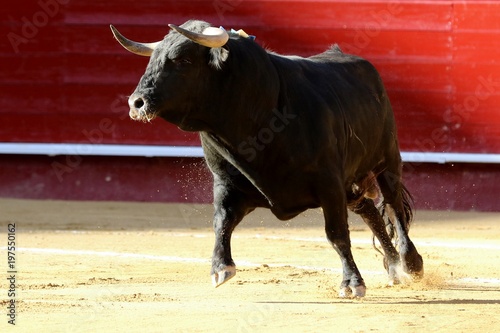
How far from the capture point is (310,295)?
15.9ft

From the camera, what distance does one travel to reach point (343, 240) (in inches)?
185

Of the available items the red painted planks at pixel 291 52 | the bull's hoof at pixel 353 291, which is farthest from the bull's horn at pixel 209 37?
the red painted planks at pixel 291 52

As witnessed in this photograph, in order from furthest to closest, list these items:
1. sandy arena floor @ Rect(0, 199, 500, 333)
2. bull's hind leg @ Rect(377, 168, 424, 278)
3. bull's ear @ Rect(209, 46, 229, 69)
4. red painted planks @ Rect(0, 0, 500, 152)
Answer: red painted planks @ Rect(0, 0, 500, 152) → bull's hind leg @ Rect(377, 168, 424, 278) → bull's ear @ Rect(209, 46, 229, 69) → sandy arena floor @ Rect(0, 199, 500, 333)

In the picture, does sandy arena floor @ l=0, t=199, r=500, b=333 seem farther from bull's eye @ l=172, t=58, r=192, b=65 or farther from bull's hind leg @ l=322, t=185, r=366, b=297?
bull's eye @ l=172, t=58, r=192, b=65

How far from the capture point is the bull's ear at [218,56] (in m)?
4.40

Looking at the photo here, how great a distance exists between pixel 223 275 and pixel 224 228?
22 centimetres

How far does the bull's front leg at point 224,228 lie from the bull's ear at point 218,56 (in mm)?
575

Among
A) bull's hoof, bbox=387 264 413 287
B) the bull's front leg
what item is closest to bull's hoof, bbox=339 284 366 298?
the bull's front leg

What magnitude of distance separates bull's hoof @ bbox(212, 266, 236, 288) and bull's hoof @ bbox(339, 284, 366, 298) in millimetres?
441

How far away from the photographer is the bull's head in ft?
13.9

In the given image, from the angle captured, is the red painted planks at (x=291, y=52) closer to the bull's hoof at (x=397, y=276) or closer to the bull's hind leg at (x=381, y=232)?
the bull's hind leg at (x=381, y=232)

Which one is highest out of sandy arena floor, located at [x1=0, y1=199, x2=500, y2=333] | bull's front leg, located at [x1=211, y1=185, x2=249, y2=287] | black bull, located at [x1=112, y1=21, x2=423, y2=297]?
black bull, located at [x1=112, y1=21, x2=423, y2=297]

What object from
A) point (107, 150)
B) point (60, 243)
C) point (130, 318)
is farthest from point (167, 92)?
point (107, 150)

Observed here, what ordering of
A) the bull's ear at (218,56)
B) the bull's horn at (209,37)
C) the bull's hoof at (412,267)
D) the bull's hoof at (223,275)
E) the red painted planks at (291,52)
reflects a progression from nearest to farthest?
the bull's horn at (209,37) < the bull's ear at (218,56) < the bull's hoof at (223,275) < the bull's hoof at (412,267) < the red painted planks at (291,52)
